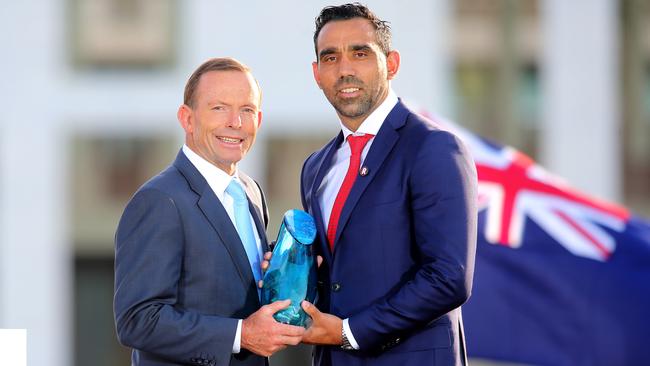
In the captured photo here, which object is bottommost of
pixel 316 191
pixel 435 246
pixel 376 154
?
pixel 435 246

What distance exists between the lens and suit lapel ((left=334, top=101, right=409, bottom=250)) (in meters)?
3.60

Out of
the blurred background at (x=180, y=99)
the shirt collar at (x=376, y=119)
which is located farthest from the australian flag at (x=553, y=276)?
the blurred background at (x=180, y=99)

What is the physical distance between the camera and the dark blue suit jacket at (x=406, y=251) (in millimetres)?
3482

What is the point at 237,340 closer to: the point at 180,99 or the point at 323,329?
the point at 323,329

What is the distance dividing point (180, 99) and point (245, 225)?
8704mm

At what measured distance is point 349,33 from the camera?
3.70m

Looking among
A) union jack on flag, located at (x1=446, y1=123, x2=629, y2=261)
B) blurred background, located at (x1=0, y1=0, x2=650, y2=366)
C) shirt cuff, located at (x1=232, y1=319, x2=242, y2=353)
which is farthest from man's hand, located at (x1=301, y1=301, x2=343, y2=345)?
blurred background, located at (x1=0, y1=0, x2=650, y2=366)

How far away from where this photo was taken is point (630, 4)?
1269 centimetres

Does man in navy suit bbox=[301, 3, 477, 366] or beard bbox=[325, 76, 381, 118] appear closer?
man in navy suit bbox=[301, 3, 477, 366]

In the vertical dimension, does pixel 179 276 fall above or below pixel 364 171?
below

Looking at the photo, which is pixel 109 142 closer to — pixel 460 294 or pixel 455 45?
pixel 455 45

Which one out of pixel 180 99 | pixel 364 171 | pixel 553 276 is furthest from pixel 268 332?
pixel 180 99

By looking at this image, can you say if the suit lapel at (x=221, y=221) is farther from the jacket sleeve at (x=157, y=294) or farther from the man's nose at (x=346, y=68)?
the man's nose at (x=346, y=68)

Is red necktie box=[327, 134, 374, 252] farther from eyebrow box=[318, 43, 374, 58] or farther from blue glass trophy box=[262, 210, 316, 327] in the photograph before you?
eyebrow box=[318, 43, 374, 58]
